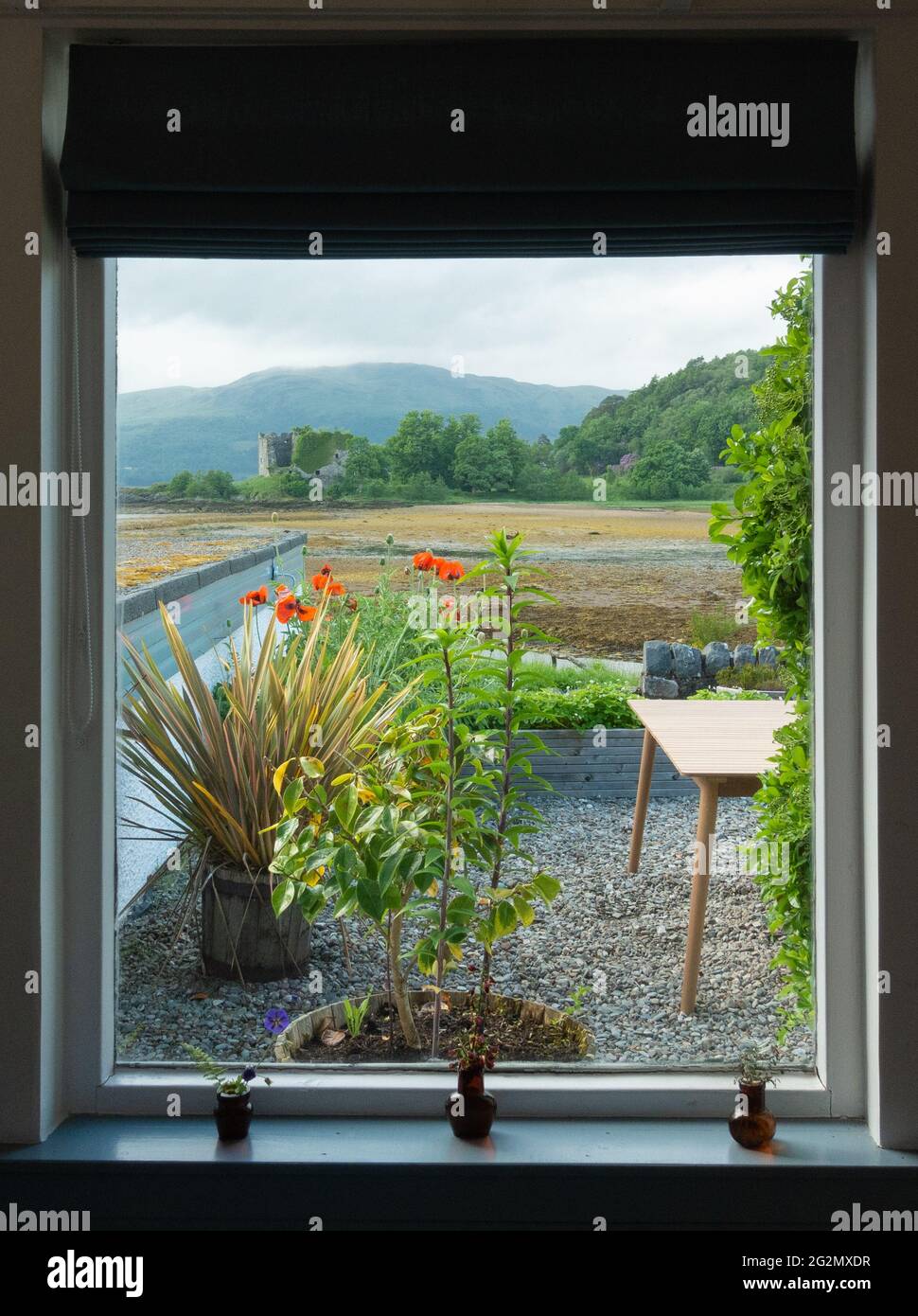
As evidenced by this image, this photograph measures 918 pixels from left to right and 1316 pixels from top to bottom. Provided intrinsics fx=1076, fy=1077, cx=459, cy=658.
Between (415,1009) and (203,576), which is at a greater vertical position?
(203,576)

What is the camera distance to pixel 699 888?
2350mm

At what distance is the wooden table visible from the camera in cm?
236

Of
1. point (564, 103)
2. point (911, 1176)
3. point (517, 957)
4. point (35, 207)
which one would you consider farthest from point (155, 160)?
point (911, 1176)

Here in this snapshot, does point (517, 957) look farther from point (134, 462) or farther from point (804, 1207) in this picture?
point (134, 462)

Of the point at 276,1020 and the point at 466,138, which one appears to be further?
the point at 276,1020

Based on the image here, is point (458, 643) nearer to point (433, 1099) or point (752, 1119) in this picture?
point (433, 1099)

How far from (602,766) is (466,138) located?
1.33 metres

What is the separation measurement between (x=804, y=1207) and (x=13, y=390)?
2213mm

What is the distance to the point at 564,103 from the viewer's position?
2141 millimetres

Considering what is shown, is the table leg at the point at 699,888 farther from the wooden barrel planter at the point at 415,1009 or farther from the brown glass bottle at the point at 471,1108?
the brown glass bottle at the point at 471,1108

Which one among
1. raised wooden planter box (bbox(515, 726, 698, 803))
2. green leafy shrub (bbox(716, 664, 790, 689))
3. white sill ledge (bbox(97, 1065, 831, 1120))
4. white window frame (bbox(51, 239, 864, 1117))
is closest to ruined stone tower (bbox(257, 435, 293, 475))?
white window frame (bbox(51, 239, 864, 1117))

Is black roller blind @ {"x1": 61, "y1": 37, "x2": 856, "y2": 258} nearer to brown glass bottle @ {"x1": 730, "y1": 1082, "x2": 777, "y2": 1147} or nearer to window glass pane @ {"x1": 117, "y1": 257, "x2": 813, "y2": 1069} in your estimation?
window glass pane @ {"x1": 117, "y1": 257, "x2": 813, "y2": 1069}

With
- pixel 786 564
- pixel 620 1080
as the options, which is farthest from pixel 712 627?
pixel 620 1080

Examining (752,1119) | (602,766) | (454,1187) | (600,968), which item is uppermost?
(602,766)
